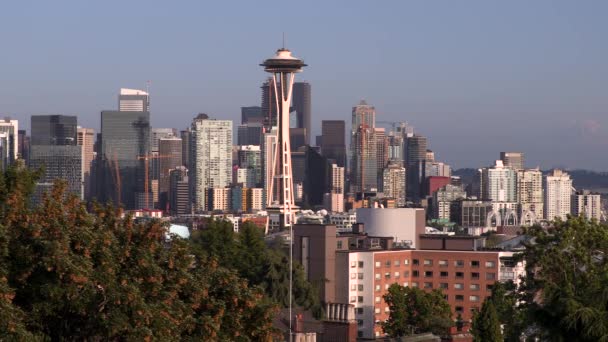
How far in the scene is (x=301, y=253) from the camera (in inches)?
3725

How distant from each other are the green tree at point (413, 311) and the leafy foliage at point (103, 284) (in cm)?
4768

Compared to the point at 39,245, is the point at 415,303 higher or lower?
lower

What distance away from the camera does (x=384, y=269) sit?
101 m

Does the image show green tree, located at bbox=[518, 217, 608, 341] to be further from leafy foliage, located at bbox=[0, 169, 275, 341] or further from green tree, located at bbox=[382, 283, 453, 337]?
green tree, located at bbox=[382, 283, 453, 337]

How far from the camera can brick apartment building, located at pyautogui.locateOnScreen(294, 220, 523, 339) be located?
3718 inches

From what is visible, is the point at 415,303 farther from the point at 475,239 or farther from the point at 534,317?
the point at 534,317

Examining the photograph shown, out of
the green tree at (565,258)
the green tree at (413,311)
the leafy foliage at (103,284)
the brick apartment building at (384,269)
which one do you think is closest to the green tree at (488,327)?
the green tree at (565,258)

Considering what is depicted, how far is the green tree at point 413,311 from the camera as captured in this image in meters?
75.6

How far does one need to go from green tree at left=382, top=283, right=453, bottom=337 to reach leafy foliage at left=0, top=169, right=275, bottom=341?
47.7 m

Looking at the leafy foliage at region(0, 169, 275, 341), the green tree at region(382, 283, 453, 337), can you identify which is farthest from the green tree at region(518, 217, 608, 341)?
the green tree at region(382, 283, 453, 337)

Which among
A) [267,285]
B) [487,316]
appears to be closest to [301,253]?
[267,285]

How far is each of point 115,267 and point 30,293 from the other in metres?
1.30

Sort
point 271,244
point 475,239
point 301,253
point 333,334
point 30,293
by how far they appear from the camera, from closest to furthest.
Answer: point 30,293 → point 333,334 → point 301,253 → point 475,239 → point 271,244

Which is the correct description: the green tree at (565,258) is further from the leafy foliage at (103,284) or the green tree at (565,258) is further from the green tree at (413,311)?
the green tree at (413,311)
